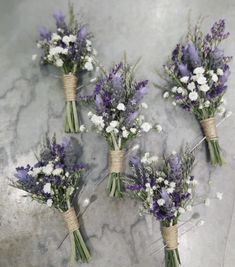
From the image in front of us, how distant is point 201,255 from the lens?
6.16ft

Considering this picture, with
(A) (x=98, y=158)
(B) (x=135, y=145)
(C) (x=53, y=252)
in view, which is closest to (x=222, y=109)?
(B) (x=135, y=145)

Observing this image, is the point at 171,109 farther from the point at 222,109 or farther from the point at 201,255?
the point at 201,255

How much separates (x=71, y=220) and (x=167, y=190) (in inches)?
19.2

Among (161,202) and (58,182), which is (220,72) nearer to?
(161,202)

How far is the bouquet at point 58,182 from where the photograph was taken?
177cm

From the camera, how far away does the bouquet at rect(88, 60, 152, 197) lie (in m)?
1.81

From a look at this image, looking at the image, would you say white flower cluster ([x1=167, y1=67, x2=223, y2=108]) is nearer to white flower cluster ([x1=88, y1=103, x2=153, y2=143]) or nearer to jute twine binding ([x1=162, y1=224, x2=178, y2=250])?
white flower cluster ([x1=88, y1=103, x2=153, y2=143])

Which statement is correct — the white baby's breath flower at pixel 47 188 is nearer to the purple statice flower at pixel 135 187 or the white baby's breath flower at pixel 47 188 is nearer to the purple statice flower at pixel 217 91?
the purple statice flower at pixel 135 187

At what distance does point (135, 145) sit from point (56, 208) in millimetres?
490

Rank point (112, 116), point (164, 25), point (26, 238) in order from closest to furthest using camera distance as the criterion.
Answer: point (112, 116), point (26, 238), point (164, 25)

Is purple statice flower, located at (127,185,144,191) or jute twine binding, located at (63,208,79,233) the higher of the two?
purple statice flower, located at (127,185,144,191)

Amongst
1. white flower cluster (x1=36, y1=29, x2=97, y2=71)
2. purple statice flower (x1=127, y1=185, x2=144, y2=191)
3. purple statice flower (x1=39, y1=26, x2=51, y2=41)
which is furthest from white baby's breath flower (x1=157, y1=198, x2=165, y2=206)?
purple statice flower (x1=39, y1=26, x2=51, y2=41)

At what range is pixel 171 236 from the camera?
1810 mm

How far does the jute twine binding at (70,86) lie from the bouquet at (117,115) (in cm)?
15
